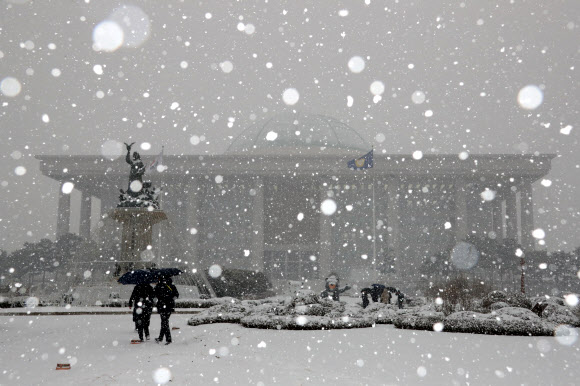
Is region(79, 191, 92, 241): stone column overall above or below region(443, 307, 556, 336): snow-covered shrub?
above

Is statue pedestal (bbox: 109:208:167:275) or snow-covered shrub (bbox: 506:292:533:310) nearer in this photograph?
snow-covered shrub (bbox: 506:292:533:310)

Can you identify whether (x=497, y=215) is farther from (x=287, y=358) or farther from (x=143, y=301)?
(x=287, y=358)

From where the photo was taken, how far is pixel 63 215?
76.4 m

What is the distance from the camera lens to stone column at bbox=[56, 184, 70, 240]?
74.9 meters

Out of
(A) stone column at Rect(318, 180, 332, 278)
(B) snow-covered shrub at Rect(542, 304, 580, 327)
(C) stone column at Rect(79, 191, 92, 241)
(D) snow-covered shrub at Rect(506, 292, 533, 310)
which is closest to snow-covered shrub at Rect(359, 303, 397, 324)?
(D) snow-covered shrub at Rect(506, 292, 533, 310)

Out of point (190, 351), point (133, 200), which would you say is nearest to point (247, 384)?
point (190, 351)

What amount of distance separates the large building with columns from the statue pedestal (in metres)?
43.6

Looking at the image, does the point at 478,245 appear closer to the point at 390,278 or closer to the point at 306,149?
the point at 390,278

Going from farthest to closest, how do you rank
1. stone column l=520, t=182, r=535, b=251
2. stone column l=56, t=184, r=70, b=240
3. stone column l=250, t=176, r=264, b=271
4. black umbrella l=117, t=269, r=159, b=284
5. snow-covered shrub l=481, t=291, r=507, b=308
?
1. stone column l=56, t=184, r=70, b=240
2. stone column l=250, t=176, r=264, b=271
3. stone column l=520, t=182, r=535, b=251
4. snow-covered shrub l=481, t=291, r=507, b=308
5. black umbrella l=117, t=269, r=159, b=284

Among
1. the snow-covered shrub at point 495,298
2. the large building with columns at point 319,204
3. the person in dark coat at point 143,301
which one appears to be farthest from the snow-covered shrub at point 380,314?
the large building with columns at point 319,204

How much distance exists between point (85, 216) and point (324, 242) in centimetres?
3696

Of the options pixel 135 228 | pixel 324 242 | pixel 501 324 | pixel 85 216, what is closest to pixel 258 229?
pixel 324 242

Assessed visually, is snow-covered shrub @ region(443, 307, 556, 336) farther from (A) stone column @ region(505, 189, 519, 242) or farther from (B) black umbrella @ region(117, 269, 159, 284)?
(A) stone column @ region(505, 189, 519, 242)

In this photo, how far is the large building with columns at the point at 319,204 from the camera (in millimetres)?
75250
